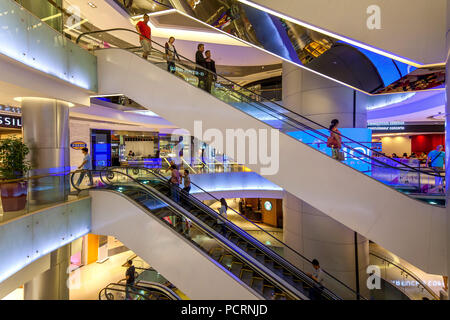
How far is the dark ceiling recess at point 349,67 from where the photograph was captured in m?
5.58

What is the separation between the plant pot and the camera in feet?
15.2

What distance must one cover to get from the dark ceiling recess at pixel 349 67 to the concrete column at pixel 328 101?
1.31 meters

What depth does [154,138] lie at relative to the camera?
79.7 feet

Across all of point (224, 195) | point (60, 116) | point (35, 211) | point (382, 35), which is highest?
point (382, 35)

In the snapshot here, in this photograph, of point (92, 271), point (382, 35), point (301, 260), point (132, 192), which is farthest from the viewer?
point (92, 271)

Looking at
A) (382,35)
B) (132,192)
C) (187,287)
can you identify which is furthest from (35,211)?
(382,35)

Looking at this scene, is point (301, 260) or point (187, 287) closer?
point (187, 287)

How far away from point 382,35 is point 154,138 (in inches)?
872

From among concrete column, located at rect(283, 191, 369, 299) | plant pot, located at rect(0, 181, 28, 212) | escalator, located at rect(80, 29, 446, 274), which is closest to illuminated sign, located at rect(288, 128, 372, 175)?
escalator, located at rect(80, 29, 446, 274)

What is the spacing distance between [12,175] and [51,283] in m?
4.11

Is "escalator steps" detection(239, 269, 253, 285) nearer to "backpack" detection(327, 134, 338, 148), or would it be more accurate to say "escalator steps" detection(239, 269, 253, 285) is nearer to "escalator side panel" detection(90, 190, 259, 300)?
"escalator side panel" detection(90, 190, 259, 300)

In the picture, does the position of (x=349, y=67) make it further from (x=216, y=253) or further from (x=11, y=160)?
(x=11, y=160)

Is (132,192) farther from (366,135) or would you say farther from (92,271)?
(92,271)

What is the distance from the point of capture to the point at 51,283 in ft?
23.6
